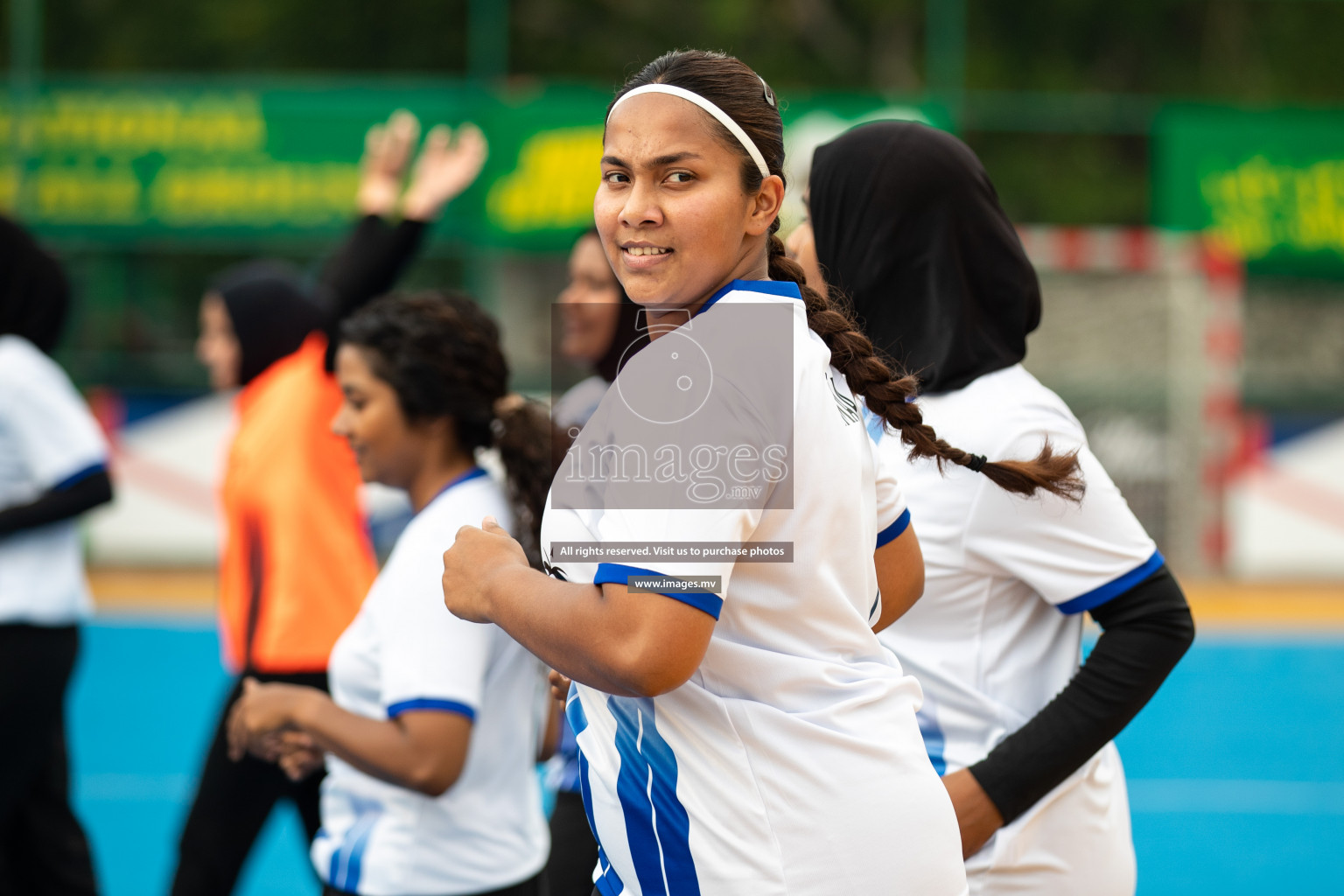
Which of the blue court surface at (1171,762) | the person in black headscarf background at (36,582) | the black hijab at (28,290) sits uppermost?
the black hijab at (28,290)

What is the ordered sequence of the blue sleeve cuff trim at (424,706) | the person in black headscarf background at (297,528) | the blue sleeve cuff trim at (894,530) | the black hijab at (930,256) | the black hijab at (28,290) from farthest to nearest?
the black hijab at (28,290)
the person in black headscarf background at (297,528)
the blue sleeve cuff trim at (424,706)
the black hijab at (930,256)
the blue sleeve cuff trim at (894,530)

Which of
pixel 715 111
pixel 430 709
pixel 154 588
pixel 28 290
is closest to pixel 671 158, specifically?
pixel 715 111

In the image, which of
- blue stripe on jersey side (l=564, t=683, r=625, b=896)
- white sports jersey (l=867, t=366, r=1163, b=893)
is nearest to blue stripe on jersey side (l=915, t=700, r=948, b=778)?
white sports jersey (l=867, t=366, r=1163, b=893)

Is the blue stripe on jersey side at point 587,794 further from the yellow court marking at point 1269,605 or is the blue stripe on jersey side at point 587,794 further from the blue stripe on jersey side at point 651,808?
the yellow court marking at point 1269,605

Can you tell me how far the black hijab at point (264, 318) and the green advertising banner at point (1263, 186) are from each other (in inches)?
412

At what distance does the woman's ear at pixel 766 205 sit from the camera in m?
1.69

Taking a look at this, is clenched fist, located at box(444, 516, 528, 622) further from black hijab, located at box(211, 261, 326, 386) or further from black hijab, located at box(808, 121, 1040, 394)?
black hijab, located at box(211, 261, 326, 386)

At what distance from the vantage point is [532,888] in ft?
9.04

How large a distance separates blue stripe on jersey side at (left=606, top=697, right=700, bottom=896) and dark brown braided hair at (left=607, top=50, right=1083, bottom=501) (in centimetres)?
49

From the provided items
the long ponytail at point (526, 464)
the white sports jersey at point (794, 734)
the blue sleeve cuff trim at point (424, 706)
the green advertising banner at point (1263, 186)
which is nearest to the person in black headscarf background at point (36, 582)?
the long ponytail at point (526, 464)

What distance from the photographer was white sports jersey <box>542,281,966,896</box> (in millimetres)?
1584

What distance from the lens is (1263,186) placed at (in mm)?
13031

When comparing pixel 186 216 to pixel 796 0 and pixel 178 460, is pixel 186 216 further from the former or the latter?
pixel 796 0

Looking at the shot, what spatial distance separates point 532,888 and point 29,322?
2.34 metres
